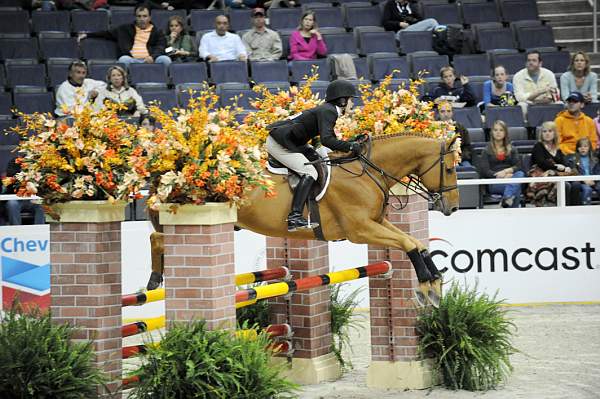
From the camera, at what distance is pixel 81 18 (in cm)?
1552

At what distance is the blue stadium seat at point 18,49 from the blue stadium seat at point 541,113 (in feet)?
21.8

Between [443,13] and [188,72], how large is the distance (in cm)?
446

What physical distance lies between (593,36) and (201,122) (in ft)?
40.8

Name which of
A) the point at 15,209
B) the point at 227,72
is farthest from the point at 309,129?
the point at 227,72

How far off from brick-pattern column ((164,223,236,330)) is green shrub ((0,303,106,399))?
1.88ft

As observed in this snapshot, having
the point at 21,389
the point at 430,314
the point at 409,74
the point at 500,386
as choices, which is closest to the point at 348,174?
the point at 430,314

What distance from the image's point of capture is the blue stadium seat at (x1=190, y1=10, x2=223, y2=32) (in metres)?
15.7

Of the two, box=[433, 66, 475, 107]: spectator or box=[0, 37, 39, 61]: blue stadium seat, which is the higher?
box=[0, 37, 39, 61]: blue stadium seat

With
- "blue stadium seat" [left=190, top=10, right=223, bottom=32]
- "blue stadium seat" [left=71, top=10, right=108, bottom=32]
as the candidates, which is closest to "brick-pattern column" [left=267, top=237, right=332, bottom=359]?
"blue stadium seat" [left=190, top=10, right=223, bottom=32]

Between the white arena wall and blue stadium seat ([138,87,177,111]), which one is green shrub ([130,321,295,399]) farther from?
blue stadium seat ([138,87,177,111])

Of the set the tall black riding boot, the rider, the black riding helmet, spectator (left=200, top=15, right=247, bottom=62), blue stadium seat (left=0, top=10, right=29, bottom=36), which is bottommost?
the tall black riding boot

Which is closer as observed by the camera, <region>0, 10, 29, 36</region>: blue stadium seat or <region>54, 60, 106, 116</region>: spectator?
<region>54, 60, 106, 116</region>: spectator

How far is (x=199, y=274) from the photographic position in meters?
6.36

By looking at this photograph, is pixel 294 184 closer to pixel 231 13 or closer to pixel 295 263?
pixel 295 263
